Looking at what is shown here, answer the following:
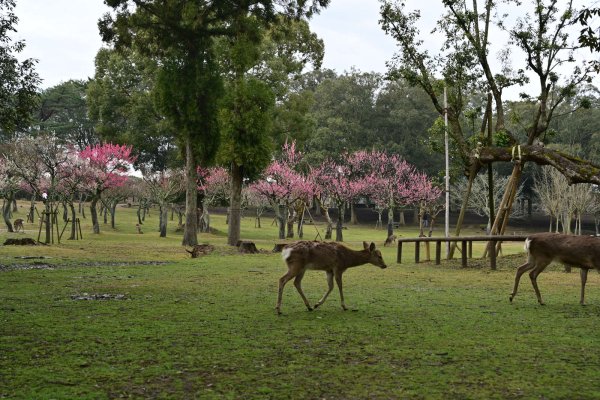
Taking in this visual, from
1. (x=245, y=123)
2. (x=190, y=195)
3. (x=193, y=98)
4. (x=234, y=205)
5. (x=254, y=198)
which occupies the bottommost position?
(x=234, y=205)

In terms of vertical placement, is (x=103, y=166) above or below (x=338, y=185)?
above

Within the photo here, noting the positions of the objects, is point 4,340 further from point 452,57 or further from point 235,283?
point 452,57

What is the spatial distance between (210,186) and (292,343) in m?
43.6

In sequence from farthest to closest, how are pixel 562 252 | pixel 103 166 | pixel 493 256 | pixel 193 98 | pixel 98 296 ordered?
1. pixel 103 166
2. pixel 193 98
3. pixel 493 256
4. pixel 98 296
5. pixel 562 252

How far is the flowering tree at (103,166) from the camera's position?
40938 millimetres

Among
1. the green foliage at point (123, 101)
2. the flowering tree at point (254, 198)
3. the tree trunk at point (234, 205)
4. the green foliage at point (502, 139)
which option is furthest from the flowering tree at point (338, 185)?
the green foliage at point (502, 139)

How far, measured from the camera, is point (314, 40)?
130 ft

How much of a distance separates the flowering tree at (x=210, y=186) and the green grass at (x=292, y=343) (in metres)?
35.8

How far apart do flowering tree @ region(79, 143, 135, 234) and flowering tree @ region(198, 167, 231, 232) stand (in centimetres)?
650

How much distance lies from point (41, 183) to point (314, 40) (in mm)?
25961

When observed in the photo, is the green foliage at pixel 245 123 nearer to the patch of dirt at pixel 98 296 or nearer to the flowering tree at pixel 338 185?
the flowering tree at pixel 338 185

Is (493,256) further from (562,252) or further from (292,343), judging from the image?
(292,343)

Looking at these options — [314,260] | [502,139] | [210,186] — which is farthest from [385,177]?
[314,260]

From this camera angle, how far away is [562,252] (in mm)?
10148
